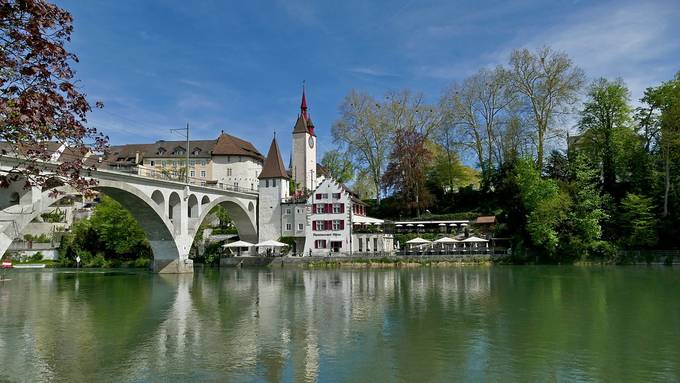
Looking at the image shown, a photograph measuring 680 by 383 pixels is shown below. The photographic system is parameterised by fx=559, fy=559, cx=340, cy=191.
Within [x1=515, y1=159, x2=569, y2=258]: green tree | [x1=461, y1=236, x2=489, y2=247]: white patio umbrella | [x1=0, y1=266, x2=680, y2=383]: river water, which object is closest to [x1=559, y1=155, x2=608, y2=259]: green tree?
[x1=515, y1=159, x2=569, y2=258]: green tree

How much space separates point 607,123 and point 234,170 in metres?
50.7

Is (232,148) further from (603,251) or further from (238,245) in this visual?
(603,251)

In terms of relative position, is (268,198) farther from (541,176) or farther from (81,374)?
(81,374)

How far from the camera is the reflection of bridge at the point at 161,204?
29895 mm

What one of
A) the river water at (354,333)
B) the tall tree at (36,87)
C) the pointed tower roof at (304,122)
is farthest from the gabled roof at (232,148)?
the tall tree at (36,87)

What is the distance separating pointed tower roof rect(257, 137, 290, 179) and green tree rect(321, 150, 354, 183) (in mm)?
18661

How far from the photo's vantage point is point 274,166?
2427 inches

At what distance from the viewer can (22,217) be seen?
29.1 meters

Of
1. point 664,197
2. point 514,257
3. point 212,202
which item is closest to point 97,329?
point 212,202

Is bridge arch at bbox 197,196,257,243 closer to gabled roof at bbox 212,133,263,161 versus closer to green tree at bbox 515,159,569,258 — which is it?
gabled roof at bbox 212,133,263,161

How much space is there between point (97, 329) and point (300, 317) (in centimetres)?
709

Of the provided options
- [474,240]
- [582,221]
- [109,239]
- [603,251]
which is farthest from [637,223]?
[109,239]

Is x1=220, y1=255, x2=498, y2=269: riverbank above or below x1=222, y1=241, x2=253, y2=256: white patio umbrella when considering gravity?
below

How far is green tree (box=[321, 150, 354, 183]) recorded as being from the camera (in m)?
81.1
